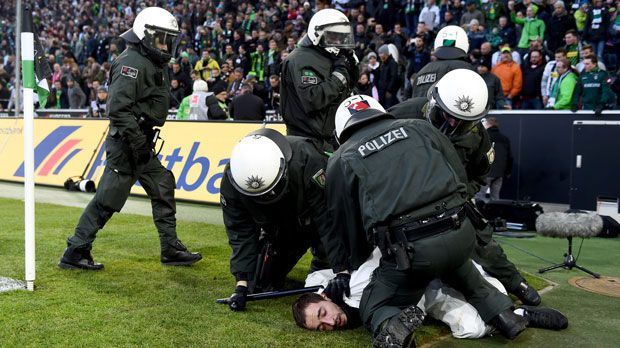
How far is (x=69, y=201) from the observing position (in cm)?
1084

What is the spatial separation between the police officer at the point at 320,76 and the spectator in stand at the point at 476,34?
8393 mm

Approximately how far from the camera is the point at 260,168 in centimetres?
448

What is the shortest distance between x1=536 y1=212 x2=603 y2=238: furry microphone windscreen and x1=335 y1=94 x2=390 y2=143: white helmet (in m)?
2.50

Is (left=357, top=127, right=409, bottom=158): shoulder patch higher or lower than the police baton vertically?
higher

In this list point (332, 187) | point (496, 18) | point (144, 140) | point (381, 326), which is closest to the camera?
point (381, 326)

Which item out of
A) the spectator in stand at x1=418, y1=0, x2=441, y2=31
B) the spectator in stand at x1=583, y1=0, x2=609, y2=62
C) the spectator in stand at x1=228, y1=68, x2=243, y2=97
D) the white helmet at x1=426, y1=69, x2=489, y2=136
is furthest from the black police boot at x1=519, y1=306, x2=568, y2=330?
the spectator in stand at x1=228, y1=68, x2=243, y2=97

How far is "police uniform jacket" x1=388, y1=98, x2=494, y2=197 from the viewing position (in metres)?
4.98

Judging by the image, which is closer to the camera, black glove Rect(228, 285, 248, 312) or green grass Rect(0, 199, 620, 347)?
green grass Rect(0, 199, 620, 347)

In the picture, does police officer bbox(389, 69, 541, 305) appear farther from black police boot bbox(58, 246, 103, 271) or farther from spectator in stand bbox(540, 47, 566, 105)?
spectator in stand bbox(540, 47, 566, 105)

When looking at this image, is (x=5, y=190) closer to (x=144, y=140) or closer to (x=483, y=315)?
(x=144, y=140)

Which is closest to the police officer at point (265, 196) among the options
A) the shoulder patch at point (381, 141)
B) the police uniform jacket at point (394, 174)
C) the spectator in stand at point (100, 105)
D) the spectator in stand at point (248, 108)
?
the police uniform jacket at point (394, 174)

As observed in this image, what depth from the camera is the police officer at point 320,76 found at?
595 cm


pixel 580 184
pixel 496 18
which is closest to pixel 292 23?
pixel 496 18

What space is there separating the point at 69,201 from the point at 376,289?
781 cm
